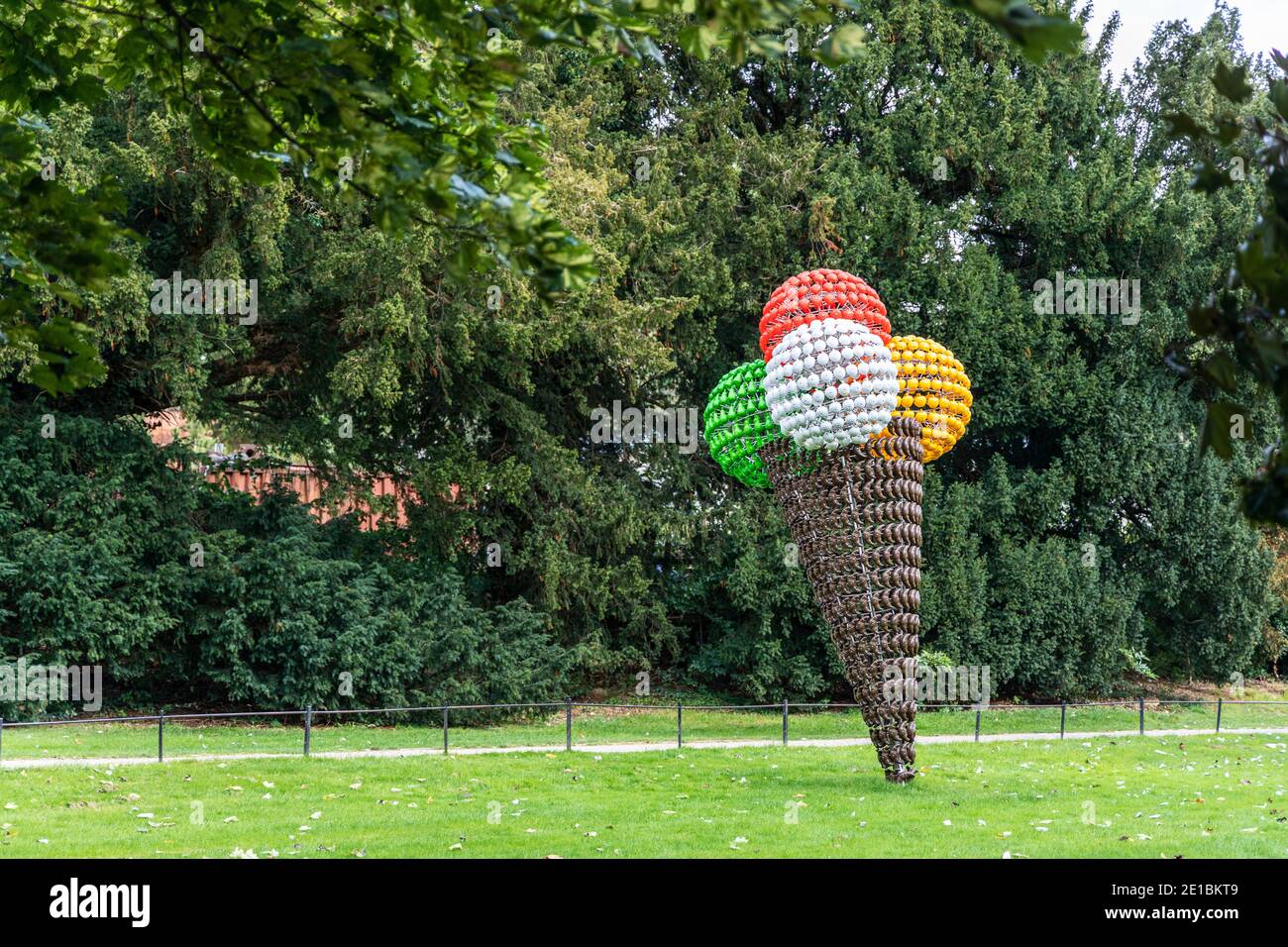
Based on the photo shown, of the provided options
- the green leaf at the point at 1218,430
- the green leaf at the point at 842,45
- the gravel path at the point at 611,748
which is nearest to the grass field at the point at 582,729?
the gravel path at the point at 611,748

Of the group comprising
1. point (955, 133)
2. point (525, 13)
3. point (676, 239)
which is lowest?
point (525, 13)

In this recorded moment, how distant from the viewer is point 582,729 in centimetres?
2041

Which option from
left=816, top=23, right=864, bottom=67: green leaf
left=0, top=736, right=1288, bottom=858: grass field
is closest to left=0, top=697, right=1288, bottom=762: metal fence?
left=0, top=736, right=1288, bottom=858: grass field

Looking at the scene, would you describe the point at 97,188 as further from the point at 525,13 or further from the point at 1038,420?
the point at 1038,420

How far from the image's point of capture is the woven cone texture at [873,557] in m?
12.6

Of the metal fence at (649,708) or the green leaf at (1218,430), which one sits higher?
the green leaf at (1218,430)

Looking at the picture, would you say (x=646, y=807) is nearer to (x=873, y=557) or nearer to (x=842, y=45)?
(x=873, y=557)

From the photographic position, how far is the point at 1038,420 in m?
26.6

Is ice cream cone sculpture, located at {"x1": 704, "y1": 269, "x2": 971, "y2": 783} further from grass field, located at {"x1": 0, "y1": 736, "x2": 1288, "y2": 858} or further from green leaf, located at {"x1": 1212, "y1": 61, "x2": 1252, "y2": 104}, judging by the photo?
green leaf, located at {"x1": 1212, "y1": 61, "x2": 1252, "y2": 104}

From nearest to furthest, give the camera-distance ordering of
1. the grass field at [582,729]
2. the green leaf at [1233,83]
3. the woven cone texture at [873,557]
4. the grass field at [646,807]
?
1. the green leaf at [1233,83]
2. the grass field at [646,807]
3. the woven cone texture at [873,557]
4. the grass field at [582,729]

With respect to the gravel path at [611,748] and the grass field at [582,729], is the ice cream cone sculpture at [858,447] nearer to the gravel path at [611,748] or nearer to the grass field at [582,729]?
the gravel path at [611,748]

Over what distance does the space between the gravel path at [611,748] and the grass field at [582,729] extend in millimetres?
462

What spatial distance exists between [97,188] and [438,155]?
1452 mm

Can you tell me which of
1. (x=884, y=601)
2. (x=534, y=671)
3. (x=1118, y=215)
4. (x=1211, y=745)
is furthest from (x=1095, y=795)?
(x=1118, y=215)
